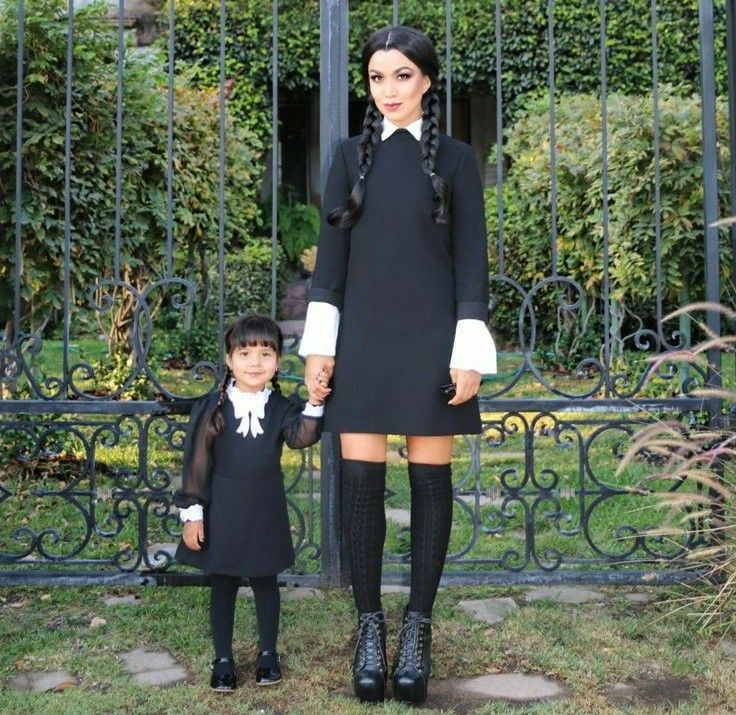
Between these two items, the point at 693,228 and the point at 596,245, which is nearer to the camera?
the point at 693,228

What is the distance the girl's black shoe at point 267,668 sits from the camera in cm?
268

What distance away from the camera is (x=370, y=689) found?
2566 mm

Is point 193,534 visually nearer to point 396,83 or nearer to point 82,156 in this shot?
point 396,83

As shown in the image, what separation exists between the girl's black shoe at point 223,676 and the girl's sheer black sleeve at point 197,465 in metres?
0.40

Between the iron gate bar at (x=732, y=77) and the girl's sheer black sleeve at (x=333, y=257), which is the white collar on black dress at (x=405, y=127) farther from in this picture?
the iron gate bar at (x=732, y=77)

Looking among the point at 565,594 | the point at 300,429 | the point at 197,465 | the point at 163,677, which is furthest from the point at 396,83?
the point at 565,594

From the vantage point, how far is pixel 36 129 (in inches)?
168

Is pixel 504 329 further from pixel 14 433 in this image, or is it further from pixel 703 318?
pixel 14 433

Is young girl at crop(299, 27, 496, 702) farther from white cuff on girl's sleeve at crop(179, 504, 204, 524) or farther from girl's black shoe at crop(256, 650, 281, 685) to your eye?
white cuff on girl's sleeve at crop(179, 504, 204, 524)

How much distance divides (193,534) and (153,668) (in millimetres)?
429

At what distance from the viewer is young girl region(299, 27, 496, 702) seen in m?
2.65

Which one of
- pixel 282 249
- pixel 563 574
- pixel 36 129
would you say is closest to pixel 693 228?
pixel 563 574

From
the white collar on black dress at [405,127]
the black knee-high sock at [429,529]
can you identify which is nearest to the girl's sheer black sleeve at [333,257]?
the white collar on black dress at [405,127]

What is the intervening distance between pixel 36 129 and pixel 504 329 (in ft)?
18.4
